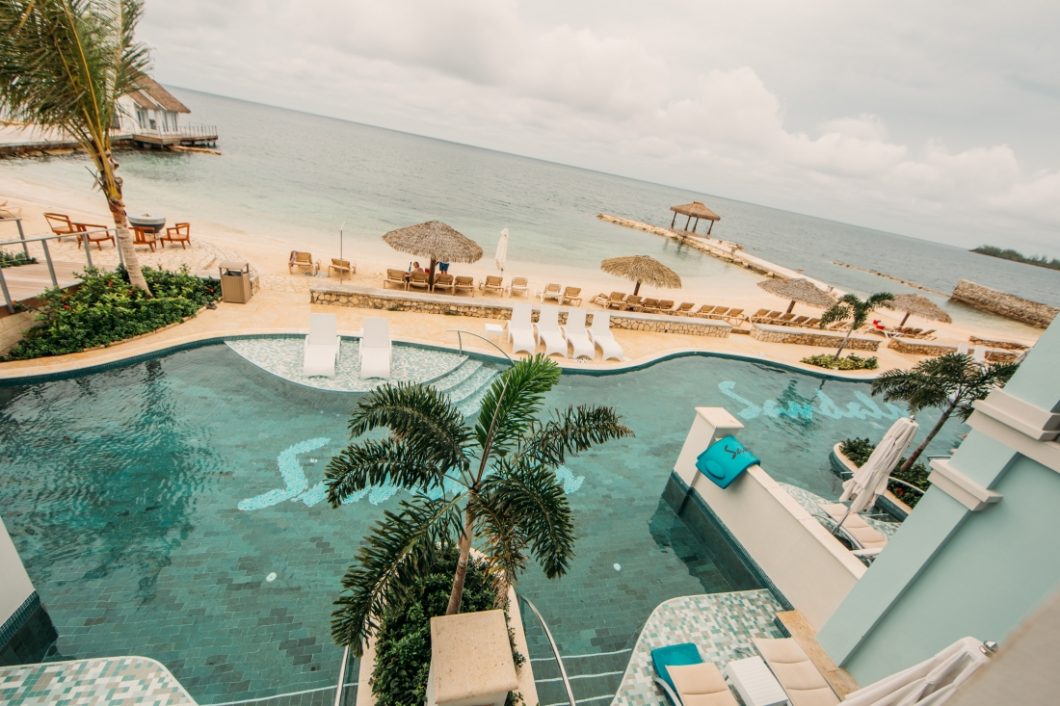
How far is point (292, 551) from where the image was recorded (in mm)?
5895

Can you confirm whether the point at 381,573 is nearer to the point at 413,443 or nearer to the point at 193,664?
the point at 413,443

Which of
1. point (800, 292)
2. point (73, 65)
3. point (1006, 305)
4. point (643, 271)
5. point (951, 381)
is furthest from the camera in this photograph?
point (1006, 305)

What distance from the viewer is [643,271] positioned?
1577 centimetres

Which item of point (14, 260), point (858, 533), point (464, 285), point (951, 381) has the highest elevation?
point (951, 381)

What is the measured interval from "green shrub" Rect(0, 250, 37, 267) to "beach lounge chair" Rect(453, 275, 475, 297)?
33.2 feet

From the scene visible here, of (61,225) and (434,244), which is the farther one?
(61,225)

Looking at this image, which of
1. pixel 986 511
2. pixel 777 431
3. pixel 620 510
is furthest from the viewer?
pixel 777 431

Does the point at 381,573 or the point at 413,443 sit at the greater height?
the point at 413,443

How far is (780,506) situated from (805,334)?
13.2m

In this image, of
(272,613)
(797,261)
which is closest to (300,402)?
(272,613)

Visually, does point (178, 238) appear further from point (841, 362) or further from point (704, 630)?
point (841, 362)

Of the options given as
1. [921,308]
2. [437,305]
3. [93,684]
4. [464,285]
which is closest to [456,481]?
[93,684]

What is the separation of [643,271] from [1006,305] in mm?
58752

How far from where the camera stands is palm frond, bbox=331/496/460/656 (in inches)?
138
